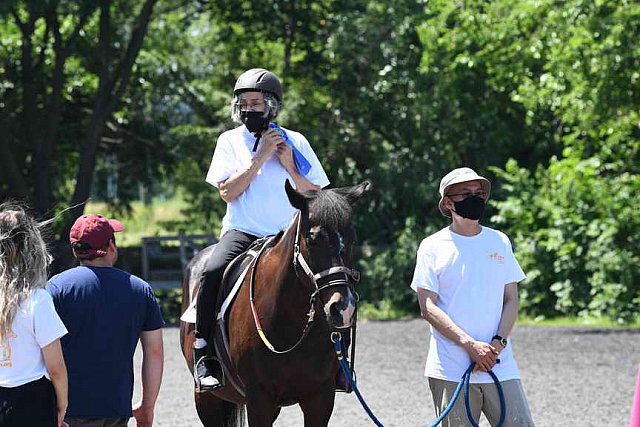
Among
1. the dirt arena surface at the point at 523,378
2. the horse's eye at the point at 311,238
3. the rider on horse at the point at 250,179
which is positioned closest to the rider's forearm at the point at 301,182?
the rider on horse at the point at 250,179

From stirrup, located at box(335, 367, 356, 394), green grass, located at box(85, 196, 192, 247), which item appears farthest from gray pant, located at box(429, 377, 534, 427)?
green grass, located at box(85, 196, 192, 247)

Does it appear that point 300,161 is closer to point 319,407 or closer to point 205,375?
point 205,375

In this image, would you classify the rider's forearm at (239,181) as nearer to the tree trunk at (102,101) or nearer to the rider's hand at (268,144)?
the rider's hand at (268,144)

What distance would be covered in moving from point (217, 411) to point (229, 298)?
1097 mm

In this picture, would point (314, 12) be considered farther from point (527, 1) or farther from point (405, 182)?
point (527, 1)

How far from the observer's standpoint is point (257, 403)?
6168 millimetres

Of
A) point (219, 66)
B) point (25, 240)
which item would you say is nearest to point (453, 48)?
point (219, 66)

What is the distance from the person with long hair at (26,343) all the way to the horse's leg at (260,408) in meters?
1.68

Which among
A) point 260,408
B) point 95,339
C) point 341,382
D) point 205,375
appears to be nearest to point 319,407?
point 341,382

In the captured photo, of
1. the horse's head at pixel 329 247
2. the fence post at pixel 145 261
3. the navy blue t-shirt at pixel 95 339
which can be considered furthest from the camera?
the fence post at pixel 145 261

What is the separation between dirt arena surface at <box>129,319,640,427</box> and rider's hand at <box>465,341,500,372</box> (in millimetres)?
4291

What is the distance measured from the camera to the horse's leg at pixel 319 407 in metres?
6.10

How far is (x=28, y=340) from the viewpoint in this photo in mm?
4570

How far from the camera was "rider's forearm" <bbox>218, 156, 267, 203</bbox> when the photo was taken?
6652 mm
